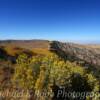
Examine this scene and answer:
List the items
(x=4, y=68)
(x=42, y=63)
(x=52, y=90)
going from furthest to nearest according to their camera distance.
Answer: (x=4, y=68) < (x=42, y=63) < (x=52, y=90)

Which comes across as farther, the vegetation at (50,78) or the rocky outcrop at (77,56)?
the rocky outcrop at (77,56)

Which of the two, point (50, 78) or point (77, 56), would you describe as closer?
point (50, 78)

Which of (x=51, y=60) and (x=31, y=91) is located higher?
(x=51, y=60)

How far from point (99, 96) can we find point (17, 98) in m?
16.4

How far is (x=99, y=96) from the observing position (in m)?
46.4

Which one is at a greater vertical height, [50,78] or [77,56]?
[50,78]

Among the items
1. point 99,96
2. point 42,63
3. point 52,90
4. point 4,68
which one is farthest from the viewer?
point 4,68

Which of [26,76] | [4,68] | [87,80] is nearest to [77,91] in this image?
[87,80]

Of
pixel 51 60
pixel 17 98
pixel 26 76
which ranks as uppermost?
pixel 51 60

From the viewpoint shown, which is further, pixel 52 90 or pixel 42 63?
pixel 42 63

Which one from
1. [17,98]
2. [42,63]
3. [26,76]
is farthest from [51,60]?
[17,98]

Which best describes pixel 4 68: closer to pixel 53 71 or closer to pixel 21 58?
pixel 21 58

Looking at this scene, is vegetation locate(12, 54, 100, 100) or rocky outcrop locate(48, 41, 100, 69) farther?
rocky outcrop locate(48, 41, 100, 69)

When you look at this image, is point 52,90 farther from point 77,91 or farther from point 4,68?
point 4,68
